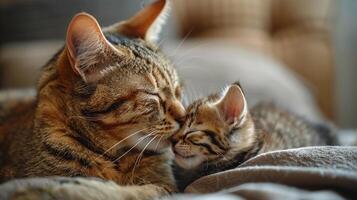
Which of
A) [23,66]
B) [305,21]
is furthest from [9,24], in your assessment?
[305,21]

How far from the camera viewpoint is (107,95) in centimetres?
123

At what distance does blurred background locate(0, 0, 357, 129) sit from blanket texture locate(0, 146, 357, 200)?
147 centimetres

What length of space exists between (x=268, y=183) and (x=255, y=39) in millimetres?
2458

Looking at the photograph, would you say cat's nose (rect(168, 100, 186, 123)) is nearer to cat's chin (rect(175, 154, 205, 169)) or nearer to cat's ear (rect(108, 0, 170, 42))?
cat's chin (rect(175, 154, 205, 169))

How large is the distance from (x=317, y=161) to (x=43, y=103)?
2.15 feet

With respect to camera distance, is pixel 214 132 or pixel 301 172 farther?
pixel 214 132

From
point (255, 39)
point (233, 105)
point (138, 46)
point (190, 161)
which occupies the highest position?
point (138, 46)

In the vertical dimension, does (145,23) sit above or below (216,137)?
above

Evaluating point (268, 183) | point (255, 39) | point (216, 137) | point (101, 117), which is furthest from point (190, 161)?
point (255, 39)

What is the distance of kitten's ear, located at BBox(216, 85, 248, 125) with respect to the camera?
131 cm

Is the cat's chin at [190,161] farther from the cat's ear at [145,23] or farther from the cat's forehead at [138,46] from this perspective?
the cat's ear at [145,23]

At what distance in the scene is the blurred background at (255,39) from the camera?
259 cm

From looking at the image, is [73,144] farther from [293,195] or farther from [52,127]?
[293,195]

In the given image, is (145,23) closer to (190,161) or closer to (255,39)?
(190,161)
